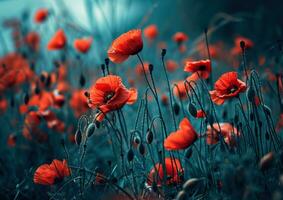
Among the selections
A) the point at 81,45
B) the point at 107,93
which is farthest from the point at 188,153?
the point at 81,45

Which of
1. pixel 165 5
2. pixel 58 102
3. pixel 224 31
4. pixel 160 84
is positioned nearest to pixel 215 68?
pixel 160 84

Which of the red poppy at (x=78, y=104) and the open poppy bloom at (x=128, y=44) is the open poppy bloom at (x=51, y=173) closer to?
the open poppy bloom at (x=128, y=44)

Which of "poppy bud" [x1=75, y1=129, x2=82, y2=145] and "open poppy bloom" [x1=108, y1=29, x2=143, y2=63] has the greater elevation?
"open poppy bloom" [x1=108, y1=29, x2=143, y2=63]

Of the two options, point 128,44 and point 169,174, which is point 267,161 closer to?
point 169,174

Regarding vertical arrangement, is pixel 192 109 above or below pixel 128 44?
below

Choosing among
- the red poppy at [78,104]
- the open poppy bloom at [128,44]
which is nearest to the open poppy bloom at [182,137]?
the open poppy bloom at [128,44]

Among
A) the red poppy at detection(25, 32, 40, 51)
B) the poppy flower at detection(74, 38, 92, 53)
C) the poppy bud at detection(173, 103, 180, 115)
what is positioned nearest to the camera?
the poppy bud at detection(173, 103, 180, 115)

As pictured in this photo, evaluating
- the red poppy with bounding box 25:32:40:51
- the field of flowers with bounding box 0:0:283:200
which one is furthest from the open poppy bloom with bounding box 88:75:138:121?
the red poppy with bounding box 25:32:40:51

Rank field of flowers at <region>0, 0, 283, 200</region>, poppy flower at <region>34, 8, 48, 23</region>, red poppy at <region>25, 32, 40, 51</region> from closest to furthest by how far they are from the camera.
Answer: field of flowers at <region>0, 0, 283, 200</region> < poppy flower at <region>34, 8, 48, 23</region> < red poppy at <region>25, 32, 40, 51</region>

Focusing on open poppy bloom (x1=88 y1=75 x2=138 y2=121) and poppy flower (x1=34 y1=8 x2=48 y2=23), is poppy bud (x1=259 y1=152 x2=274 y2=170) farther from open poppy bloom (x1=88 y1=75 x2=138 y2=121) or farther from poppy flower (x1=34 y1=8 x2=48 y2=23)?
poppy flower (x1=34 y1=8 x2=48 y2=23)

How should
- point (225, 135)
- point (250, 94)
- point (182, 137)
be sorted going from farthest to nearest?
point (225, 135), point (250, 94), point (182, 137)
